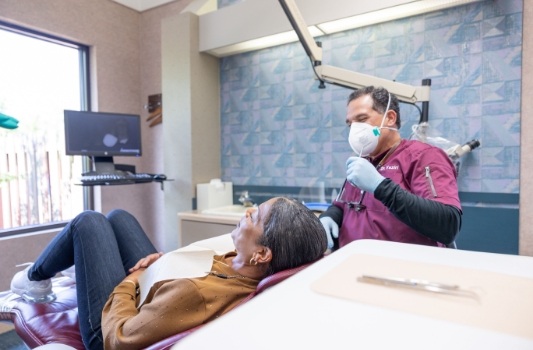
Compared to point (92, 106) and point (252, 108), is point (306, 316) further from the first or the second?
point (92, 106)

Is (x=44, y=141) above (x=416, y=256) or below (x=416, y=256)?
above

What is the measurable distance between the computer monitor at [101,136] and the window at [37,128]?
0.49 meters

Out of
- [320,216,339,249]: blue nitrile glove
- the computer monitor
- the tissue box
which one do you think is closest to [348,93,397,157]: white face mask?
[320,216,339,249]: blue nitrile glove

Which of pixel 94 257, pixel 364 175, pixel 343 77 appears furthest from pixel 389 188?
pixel 94 257

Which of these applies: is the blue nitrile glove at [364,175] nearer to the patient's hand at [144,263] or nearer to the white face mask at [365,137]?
the white face mask at [365,137]

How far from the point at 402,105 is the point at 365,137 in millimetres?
909

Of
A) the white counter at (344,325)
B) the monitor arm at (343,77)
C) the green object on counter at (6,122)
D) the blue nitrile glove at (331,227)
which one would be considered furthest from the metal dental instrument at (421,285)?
the green object on counter at (6,122)

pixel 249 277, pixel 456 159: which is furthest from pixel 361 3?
pixel 249 277

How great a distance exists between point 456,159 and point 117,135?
2.27 m

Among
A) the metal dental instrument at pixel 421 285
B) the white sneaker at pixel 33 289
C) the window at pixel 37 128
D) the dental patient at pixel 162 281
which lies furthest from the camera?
the window at pixel 37 128

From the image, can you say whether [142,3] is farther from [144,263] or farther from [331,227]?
[331,227]

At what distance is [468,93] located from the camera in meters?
1.91

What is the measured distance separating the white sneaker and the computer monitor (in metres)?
1.00

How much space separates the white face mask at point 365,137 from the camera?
1.39 meters
